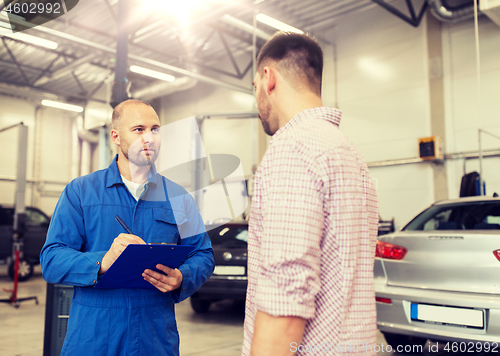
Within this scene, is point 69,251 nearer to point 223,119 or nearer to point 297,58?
point 297,58

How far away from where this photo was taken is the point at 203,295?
5.20 meters

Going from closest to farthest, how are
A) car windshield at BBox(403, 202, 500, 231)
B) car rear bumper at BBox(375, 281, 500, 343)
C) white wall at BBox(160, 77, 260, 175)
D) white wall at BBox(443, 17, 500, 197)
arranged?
car rear bumper at BBox(375, 281, 500, 343)
car windshield at BBox(403, 202, 500, 231)
white wall at BBox(443, 17, 500, 197)
white wall at BBox(160, 77, 260, 175)

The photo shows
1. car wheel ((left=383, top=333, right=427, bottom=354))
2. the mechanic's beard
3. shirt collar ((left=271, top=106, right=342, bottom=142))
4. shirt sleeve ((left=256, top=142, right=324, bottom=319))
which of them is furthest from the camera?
car wheel ((left=383, top=333, right=427, bottom=354))

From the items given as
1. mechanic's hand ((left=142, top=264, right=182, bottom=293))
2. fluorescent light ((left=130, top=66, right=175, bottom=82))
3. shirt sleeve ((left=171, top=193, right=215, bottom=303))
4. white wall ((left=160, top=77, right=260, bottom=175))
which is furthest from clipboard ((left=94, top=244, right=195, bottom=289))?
white wall ((left=160, top=77, right=260, bottom=175))

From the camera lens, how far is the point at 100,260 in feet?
4.72

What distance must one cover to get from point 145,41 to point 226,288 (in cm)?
843

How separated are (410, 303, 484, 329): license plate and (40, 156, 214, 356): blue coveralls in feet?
6.07

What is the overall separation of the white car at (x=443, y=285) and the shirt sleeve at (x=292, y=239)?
227 centimetres

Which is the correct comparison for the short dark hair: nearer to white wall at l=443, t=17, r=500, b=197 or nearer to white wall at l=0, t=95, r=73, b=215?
white wall at l=443, t=17, r=500, b=197

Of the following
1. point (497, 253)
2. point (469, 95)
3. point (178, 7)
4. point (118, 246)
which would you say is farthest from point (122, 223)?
point (469, 95)

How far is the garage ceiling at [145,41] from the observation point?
352 inches

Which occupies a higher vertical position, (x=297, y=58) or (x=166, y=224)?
(x=297, y=58)

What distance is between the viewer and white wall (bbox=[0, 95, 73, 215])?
1398cm

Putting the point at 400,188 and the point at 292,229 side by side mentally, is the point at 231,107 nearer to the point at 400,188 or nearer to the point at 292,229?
the point at 400,188
